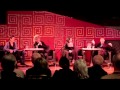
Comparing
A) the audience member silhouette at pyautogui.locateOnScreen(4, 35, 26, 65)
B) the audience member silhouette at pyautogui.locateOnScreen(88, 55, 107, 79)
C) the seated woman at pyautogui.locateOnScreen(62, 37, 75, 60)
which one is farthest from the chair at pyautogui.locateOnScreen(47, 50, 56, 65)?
the audience member silhouette at pyautogui.locateOnScreen(88, 55, 107, 79)

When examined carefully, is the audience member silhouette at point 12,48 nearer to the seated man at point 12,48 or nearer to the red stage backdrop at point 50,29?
the seated man at point 12,48

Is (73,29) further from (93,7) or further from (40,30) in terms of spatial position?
(93,7)

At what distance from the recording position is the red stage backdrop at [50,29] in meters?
10.9

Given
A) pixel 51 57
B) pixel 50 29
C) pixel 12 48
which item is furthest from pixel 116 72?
pixel 50 29

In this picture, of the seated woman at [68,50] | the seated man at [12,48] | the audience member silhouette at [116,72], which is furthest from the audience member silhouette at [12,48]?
the audience member silhouette at [116,72]

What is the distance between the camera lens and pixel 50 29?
1107cm

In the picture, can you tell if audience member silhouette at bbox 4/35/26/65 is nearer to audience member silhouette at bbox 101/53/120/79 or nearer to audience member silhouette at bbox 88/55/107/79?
audience member silhouette at bbox 88/55/107/79

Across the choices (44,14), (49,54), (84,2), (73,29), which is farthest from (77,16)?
(84,2)

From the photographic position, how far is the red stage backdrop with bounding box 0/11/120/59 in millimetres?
10883

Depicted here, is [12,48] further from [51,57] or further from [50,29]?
[50,29]

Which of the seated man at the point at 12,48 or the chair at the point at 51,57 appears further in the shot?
the chair at the point at 51,57

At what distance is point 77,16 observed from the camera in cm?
1086

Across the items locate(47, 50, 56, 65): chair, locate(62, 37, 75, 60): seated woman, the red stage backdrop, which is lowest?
locate(47, 50, 56, 65): chair

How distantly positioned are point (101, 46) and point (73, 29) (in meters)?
1.80
